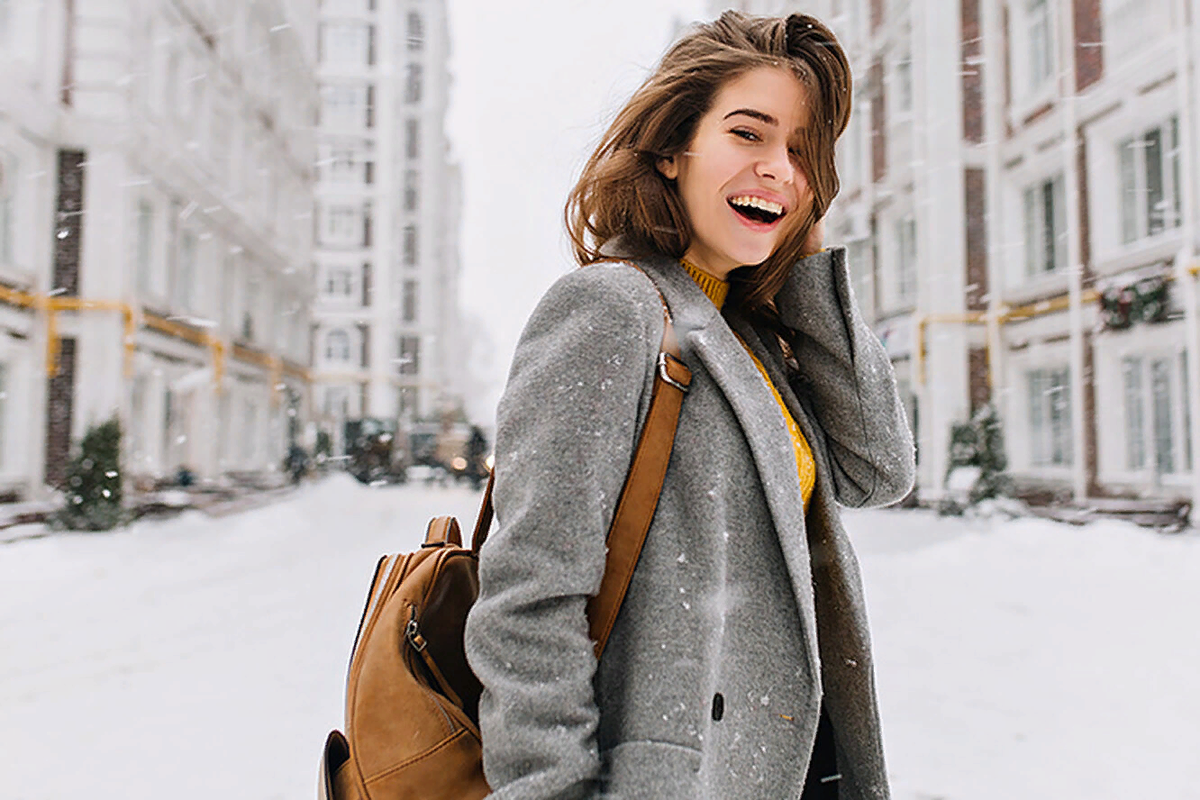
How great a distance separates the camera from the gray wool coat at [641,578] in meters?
1.01

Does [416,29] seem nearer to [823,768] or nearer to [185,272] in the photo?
[185,272]

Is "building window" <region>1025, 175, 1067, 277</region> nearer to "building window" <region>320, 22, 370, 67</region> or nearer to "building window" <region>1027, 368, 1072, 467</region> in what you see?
"building window" <region>1027, 368, 1072, 467</region>

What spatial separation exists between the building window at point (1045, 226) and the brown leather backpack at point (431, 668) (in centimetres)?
1414

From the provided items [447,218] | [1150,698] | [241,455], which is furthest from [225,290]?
[447,218]

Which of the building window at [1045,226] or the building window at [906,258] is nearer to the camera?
the building window at [1045,226]

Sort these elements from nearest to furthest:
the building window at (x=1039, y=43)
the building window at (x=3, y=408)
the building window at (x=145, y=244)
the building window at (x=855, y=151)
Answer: the building window at (x=3, y=408), the building window at (x=1039, y=43), the building window at (x=145, y=244), the building window at (x=855, y=151)

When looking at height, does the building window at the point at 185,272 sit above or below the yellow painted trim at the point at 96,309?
above

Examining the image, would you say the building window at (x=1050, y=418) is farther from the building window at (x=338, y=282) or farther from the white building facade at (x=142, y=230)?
the building window at (x=338, y=282)

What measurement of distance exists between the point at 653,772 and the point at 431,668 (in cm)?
33

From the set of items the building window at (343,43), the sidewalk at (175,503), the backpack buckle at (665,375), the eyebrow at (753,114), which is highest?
the building window at (343,43)

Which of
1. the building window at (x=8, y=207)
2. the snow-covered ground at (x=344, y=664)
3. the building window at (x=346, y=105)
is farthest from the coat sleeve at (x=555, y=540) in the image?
the building window at (x=346, y=105)

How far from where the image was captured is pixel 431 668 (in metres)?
1.16

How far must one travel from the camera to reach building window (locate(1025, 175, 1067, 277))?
43.7 ft

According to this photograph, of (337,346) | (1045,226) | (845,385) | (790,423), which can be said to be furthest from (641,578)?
(337,346)
